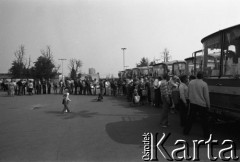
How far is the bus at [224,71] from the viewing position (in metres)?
7.12

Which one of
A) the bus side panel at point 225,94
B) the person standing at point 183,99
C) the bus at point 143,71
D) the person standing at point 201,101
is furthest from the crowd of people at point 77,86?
the person standing at point 201,101

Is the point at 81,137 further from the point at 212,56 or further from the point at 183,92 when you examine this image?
the point at 212,56

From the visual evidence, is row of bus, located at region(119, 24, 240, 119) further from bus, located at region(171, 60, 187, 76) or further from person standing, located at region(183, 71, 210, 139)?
bus, located at region(171, 60, 187, 76)

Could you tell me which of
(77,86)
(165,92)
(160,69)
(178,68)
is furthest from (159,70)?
(165,92)

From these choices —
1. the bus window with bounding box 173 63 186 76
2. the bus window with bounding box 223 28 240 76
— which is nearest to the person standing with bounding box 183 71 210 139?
the bus window with bounding box 223 28 240 76

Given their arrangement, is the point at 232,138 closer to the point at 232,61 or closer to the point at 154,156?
the point at 232,61

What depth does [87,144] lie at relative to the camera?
6941 mm

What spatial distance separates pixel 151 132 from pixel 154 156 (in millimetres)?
2581

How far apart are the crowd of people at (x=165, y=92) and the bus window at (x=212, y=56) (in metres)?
0.66

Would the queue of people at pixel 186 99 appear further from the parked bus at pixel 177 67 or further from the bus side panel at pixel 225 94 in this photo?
the parked bus at pixel 177 67

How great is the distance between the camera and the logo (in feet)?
18.7

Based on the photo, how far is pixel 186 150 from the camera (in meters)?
6.23

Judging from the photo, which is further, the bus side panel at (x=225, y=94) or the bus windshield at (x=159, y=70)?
the bus windshield at (x=159, y=70)

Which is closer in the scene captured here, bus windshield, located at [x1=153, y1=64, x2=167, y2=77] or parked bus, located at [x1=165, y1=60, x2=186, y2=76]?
parked bus, located at [x1=165, y1=60, x2=186, y2=76]
